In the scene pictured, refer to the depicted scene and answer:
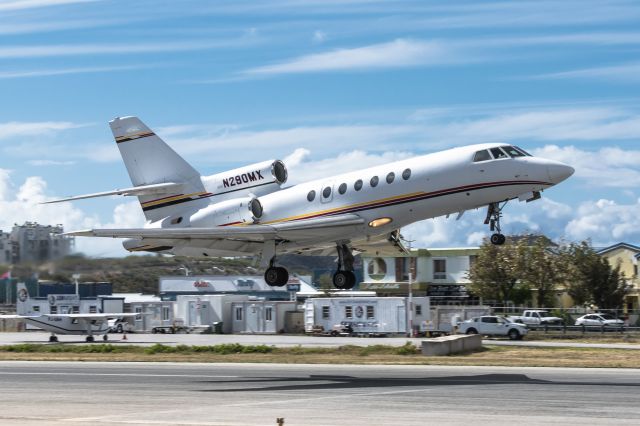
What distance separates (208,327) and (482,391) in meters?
44.1

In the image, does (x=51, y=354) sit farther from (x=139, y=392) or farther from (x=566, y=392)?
Result: (x=566, y=392)

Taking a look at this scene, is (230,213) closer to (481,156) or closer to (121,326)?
Result: (481,156)

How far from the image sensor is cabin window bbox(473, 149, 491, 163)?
31.8 m

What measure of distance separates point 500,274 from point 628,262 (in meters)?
12.2

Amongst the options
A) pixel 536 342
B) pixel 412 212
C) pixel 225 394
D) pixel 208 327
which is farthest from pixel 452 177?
pixel 208 327

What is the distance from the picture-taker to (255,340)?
193 ft

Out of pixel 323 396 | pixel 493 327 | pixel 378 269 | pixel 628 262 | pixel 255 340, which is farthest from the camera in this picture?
pixel 378 269

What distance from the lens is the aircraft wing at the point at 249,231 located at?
110ft

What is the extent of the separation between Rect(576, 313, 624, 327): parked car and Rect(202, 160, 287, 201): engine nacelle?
117ft

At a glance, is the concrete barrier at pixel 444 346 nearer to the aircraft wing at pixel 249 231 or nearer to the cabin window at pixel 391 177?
the aircraft wing at pixel 249 231

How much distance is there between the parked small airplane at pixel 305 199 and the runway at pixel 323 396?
4.62m

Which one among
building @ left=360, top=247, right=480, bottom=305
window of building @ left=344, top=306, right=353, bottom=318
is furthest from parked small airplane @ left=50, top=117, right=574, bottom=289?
building @ left=360, top=247, right=480, bottom=305

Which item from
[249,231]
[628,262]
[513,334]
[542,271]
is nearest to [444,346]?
[249,231]

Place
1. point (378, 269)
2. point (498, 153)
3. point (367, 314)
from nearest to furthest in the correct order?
point (498, 153) → point (367, 314) → point (378, 269)
